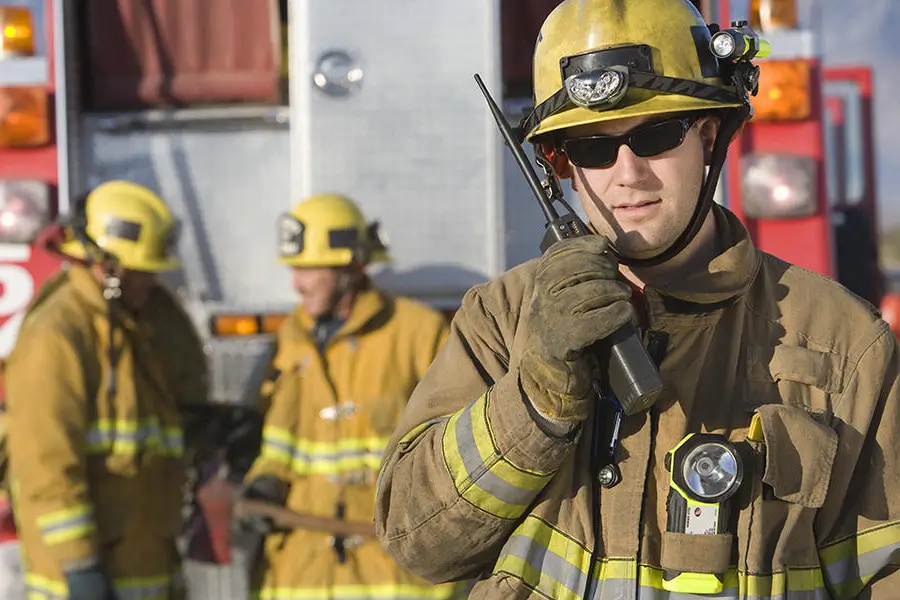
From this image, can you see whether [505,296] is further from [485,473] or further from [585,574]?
[585,574]

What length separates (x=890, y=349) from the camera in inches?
76.9

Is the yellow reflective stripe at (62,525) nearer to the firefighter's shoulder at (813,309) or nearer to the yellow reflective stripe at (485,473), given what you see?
the yellow reflective stripe at (485,473)

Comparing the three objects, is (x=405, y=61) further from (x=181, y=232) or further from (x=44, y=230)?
(x=44, y=230)


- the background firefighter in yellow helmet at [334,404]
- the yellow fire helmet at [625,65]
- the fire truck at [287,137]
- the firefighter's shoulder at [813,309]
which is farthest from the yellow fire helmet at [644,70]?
the background firefighter in yellow helmet at [334,404]

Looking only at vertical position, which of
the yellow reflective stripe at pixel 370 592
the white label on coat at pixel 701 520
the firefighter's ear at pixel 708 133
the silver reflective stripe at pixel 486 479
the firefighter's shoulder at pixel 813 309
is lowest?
the yellow reflective stripe at pixel 370 592

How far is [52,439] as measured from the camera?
3.72 m

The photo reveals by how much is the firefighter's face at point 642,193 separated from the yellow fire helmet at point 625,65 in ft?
0.14

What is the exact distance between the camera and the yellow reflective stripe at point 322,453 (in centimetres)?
393

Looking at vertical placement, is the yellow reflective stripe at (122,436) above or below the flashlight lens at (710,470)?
below

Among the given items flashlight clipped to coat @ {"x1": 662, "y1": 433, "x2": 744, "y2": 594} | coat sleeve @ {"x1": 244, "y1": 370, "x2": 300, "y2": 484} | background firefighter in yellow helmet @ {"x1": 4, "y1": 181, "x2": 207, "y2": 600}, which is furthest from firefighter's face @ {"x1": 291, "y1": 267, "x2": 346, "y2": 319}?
flashlight clipped to coat @ {"x1": 662, "y1": 433, "x2": 744, "y2": 594}

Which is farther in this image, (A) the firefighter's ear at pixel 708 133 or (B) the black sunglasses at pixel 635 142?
(A) the firefighter's ear at pixel 708 133

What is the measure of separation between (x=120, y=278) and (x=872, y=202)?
2.80 m

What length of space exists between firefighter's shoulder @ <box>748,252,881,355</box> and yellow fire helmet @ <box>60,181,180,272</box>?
2276 millimetres

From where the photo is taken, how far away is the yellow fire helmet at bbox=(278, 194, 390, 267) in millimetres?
3811
